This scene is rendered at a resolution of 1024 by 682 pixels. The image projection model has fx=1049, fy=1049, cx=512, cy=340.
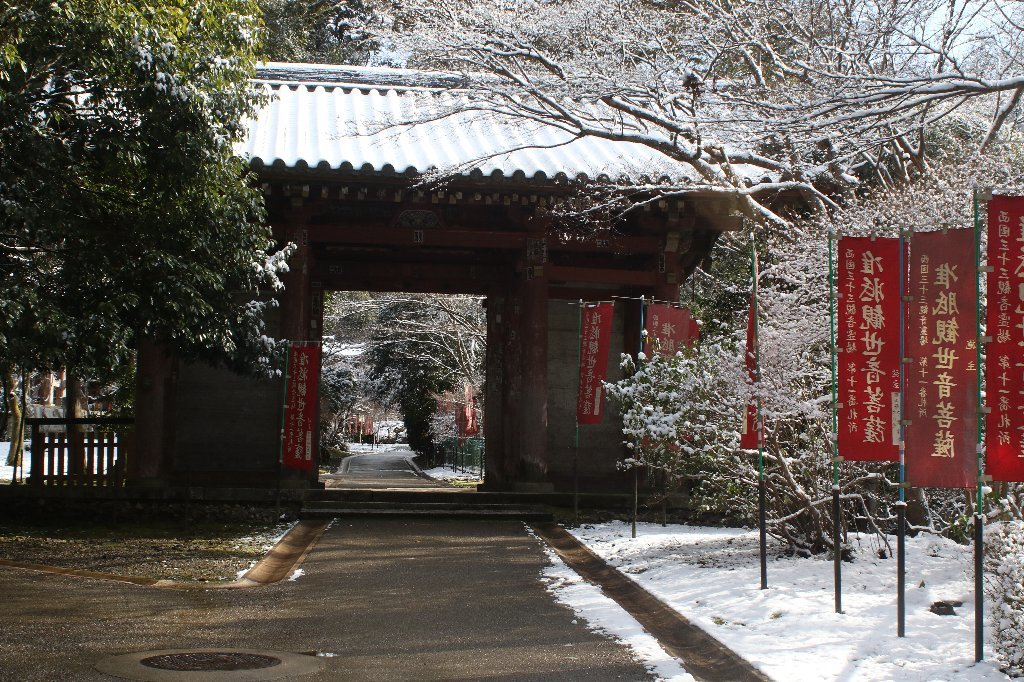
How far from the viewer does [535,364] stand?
1459cm

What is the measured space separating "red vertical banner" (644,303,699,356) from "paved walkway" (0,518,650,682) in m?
3.91

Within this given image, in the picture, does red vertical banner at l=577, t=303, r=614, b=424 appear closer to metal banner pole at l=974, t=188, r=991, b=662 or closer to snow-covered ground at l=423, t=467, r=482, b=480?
metal banner pole at l=974, t=188, r=991, b=662

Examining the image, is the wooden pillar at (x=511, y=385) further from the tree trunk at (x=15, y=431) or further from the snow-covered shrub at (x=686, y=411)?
the tree trunk at (x=15, y=431)

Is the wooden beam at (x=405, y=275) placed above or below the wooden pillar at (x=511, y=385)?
above

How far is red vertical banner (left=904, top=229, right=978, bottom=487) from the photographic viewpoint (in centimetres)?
604

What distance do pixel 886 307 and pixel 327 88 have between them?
13.0 metres

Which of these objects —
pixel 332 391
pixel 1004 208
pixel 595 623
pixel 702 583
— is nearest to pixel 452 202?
pixel 702 583

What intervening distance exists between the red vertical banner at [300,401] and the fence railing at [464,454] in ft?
51.2

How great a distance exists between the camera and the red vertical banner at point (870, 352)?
6.71m

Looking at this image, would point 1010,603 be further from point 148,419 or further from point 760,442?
point 148,419

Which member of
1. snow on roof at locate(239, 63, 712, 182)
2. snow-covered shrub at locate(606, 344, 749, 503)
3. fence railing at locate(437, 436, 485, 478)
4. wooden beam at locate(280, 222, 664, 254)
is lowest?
fence railing at locate(437, 436, 485, 478)

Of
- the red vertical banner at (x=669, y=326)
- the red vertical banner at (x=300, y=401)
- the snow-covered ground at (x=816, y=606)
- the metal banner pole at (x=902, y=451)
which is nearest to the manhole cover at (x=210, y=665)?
the snow-covered ground at (x=816, y=606)

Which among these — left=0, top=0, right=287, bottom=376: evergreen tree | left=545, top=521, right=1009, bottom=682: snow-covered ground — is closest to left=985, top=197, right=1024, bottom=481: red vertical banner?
left=545, top=521, right=1009, bottom=682: snow-covered ground

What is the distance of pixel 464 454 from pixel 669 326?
19.8 metres
